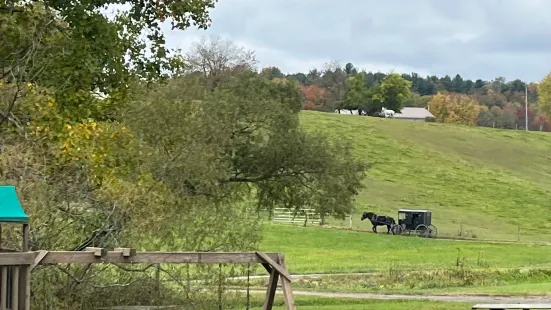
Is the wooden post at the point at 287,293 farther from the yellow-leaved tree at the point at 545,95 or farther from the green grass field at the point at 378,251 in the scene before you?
the yellow-leaved tree at the point at 545,95

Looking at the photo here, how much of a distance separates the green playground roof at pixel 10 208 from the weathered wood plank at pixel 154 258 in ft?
4.11

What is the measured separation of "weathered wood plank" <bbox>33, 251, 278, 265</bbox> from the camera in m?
12.4

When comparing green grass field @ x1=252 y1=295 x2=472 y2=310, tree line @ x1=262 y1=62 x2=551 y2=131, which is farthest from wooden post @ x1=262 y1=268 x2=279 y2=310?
tree line @ x1=262 y1=62 x2=551 y2=131

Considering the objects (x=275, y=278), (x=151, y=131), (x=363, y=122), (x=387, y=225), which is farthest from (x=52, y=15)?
(x=363, y=122)

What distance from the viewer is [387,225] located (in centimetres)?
5722

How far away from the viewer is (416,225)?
57.5m

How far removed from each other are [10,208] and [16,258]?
62 cm

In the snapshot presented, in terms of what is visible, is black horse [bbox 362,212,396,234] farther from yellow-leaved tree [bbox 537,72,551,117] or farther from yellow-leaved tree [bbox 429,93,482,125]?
yellow-leaved tree [bbox 429,93,482,125]

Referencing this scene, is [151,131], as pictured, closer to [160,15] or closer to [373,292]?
[160,15]

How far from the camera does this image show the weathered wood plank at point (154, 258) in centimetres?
1238

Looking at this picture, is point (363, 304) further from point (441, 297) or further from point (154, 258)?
point (154, 258)

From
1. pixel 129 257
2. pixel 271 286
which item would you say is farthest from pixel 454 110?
pixel 129 257

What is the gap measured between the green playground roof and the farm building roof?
14286 centimetres

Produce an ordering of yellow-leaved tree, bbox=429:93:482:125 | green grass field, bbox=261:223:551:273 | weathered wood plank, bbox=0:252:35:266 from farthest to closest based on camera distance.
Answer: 1. yellow-leaved tree, bbox=429:93:482:125
2. green grass field, bbox=261:223:551:273
3. weathered wood plank, bbox=0:252:35:266
